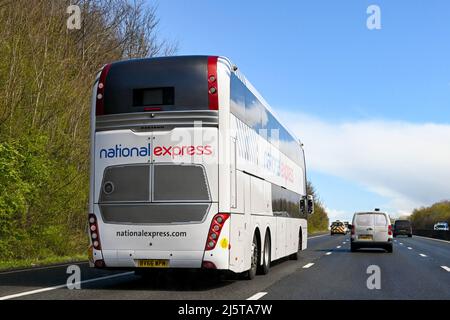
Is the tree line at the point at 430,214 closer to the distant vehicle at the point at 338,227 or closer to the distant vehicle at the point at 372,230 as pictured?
the distant vehicle at the point at 338,227

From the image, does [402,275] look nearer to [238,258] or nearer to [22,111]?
[238,258]

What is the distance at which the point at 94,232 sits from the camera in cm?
1084

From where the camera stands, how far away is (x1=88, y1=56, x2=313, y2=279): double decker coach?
10375 millimetres

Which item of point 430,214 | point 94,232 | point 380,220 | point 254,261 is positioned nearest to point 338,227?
point 380,220

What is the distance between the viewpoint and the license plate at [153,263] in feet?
34.2

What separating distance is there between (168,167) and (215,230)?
1.35 meters

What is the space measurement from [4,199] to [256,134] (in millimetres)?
8186

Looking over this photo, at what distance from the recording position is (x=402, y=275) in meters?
15.0

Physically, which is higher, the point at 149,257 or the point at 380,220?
the point at 380,220

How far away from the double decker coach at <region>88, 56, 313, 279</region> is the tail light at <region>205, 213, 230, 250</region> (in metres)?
0.02

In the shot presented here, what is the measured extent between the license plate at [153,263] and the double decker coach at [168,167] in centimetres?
2

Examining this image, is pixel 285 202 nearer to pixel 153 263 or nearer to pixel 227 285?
pixel 227 285

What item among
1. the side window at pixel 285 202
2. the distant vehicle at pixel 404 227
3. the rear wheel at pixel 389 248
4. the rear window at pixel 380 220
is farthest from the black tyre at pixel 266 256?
the distant vehicle at pixel 404 227

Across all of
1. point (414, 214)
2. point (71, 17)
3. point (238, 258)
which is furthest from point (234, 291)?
point (414, 214)
